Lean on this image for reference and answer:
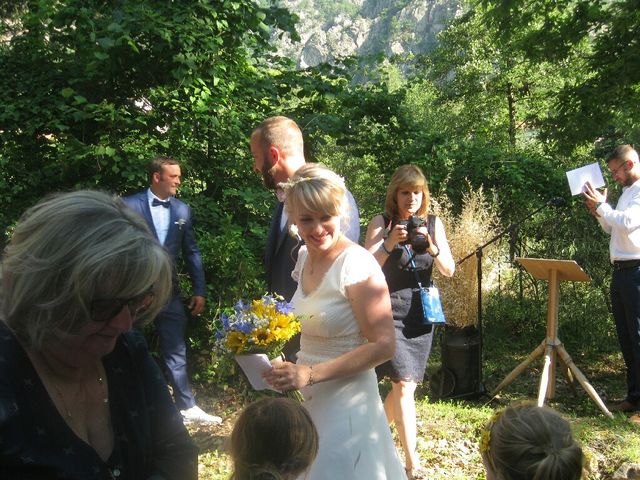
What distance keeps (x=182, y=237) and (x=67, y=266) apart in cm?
416

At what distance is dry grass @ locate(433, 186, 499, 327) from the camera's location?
667 cm

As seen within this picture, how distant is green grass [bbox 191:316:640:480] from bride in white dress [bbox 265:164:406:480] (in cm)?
125

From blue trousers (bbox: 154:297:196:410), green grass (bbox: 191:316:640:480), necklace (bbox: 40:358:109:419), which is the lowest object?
green grass (bbox: 191:316:640:480)

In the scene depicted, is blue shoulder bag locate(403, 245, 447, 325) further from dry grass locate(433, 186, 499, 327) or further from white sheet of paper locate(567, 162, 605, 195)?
dry grass locate(433, 186, 499, 327)

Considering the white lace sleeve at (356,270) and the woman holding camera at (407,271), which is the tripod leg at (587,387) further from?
the white lace sleeve at (356,270)

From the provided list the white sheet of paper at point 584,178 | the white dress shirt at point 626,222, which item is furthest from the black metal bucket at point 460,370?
the white sheet of paper at point 584,178

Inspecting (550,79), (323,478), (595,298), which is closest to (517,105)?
(550,79)

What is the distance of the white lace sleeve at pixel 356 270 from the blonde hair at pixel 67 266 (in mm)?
1316

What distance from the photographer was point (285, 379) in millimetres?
2465

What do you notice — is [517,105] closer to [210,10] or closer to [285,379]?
[210,10]

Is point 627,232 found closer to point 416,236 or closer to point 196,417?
point 416,236

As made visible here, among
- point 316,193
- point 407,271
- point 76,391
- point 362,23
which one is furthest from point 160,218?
point 362,23

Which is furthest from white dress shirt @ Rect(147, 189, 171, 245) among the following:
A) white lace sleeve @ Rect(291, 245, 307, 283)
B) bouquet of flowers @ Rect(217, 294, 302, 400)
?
bouquet of flowers @ Rect(217, 294, 302, 400)

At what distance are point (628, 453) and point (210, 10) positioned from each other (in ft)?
18.3
